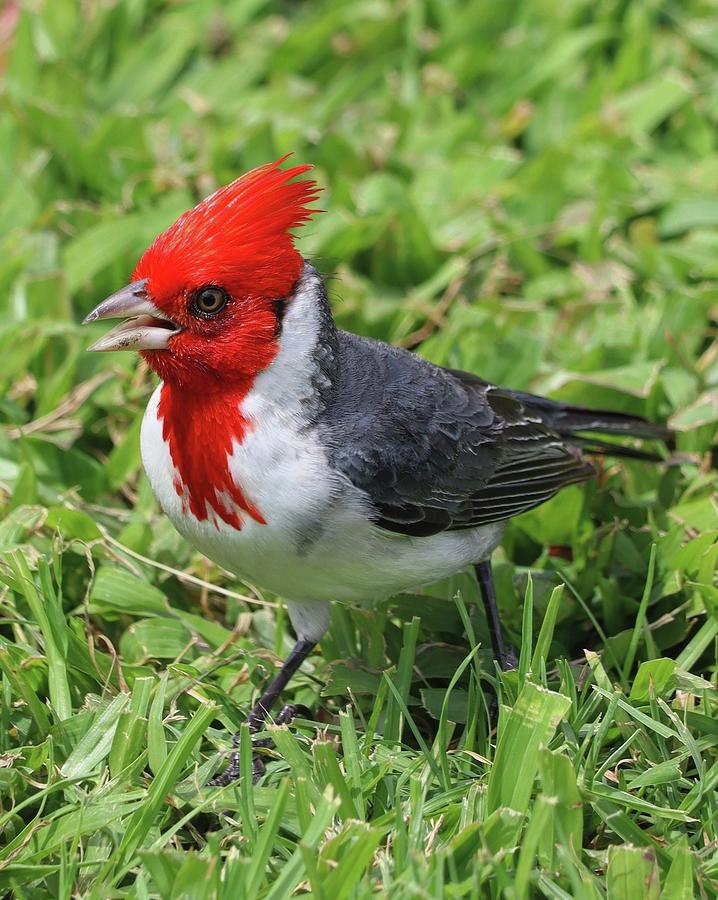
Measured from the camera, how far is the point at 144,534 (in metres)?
3.55

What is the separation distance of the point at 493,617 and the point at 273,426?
89 centimetres

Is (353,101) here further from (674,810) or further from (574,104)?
(674,810)

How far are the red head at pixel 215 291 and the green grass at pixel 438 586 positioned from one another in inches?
A: 17.3

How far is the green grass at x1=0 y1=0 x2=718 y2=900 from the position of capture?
8.37 ft

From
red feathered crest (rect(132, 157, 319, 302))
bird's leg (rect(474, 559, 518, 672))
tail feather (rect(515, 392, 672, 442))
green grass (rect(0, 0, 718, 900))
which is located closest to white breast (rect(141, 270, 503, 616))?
red feathered crest (rect(132, 157, 319, 302))

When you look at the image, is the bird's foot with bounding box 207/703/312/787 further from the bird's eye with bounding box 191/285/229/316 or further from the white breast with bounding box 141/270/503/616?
the bird's eye with bounding box 191/285/229/316

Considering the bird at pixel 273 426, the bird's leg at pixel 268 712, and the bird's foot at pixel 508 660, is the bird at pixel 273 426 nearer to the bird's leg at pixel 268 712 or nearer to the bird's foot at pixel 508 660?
the bird's leg at pixel 268 712

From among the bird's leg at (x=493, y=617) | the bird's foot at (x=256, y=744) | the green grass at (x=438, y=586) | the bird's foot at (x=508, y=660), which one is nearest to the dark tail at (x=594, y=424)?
the green grass at (x=438, y=586)

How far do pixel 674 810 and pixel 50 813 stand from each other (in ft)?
4.53

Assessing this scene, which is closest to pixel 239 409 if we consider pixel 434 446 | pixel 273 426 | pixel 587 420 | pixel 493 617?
pixel 273 426

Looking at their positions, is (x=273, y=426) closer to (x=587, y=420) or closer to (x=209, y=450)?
(x=209, y=450)

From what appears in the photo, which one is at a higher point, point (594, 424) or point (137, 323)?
point (137, 323)

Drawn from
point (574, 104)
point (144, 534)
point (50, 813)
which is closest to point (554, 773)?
point (50, 813)

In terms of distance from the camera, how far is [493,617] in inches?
129
